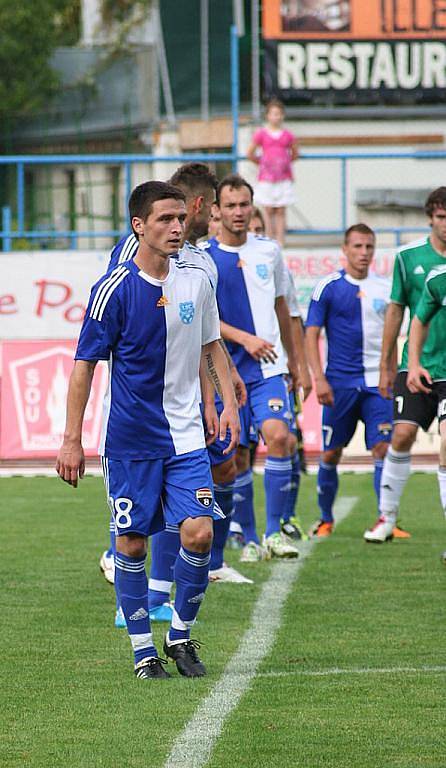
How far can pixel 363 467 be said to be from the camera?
17734 millimetres

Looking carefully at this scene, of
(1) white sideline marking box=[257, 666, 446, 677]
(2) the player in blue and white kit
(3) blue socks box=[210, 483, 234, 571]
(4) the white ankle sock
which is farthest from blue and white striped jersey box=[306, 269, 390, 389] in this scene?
(1) white sideline marking box=[257, 666, 446, 677]

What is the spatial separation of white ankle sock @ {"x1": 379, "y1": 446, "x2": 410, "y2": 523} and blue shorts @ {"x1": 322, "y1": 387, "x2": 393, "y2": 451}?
0.83 meters

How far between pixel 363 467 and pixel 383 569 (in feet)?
25.7

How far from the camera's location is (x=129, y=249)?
22.7 ft

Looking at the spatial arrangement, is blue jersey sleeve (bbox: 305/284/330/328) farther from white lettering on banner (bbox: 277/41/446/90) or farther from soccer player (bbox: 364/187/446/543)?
white lettering on banner (bbox: 277/41/446/90)

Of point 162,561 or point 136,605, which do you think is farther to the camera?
point 162,561

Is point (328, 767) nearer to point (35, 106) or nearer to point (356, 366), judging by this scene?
point (356, 366)

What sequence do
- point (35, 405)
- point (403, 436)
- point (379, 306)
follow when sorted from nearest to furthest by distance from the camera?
point (403, 436) < point (379, 306) < point (35, 405)

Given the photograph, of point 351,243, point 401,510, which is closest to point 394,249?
point 401,510

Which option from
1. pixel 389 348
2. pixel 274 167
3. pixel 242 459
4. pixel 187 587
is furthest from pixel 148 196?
pixel 274 167

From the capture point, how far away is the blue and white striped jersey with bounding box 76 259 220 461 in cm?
636

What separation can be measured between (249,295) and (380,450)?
2.25m

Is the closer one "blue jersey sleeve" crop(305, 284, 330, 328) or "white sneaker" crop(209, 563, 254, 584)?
"white sneaker" crop(209, 563, 254, 584)

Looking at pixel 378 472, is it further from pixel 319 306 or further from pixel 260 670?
pixel 260 670
